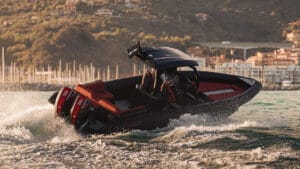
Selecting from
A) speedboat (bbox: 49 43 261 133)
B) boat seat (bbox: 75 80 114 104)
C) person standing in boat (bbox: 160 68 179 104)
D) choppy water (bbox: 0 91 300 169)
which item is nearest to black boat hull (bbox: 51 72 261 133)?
speedboat (bbox: 49 43 261 133)

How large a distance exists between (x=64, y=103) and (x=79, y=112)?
2.75 feet

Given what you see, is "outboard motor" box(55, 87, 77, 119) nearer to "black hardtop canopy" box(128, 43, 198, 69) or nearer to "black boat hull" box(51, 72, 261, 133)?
"black boat hull" box(51, 72, 261, 133)

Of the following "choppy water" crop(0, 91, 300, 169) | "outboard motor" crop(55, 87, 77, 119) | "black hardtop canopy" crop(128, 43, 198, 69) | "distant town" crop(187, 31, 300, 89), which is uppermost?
"black hardtop canopy" crop(128, 43, 198, 69)

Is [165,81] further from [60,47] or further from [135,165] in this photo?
[60,47]

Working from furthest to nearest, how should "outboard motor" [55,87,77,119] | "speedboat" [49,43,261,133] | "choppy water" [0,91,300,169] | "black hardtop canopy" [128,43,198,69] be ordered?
"black hardtop canopy" [128,43,198,69], "outboard motor" [55,87,77,119], "speedboat" [49,43,261,133], "choppy water" [0,91,300,169]

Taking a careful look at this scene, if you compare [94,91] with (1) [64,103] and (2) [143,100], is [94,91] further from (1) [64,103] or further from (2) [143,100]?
(2) [143,100]

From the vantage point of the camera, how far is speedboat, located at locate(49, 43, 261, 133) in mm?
21672

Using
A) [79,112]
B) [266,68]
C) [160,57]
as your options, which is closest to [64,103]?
[79,112]

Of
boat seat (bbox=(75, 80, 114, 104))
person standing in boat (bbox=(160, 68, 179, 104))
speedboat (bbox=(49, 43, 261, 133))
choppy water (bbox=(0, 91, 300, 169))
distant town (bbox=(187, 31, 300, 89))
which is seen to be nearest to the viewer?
choppy water (bbox=(0, 91, 300, 169))

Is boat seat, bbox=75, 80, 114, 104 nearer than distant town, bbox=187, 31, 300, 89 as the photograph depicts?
Yes

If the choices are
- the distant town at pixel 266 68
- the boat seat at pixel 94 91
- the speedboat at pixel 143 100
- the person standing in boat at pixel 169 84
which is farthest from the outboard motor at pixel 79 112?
the distant town at pixel 266 68

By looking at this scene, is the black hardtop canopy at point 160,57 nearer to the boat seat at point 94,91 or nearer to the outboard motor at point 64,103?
the boat seat at point 94,91

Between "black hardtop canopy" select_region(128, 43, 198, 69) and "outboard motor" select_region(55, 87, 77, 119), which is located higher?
"black hardtop canopy" select_region(128, 43, 198, 69)

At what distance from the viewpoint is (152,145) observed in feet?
64.6
